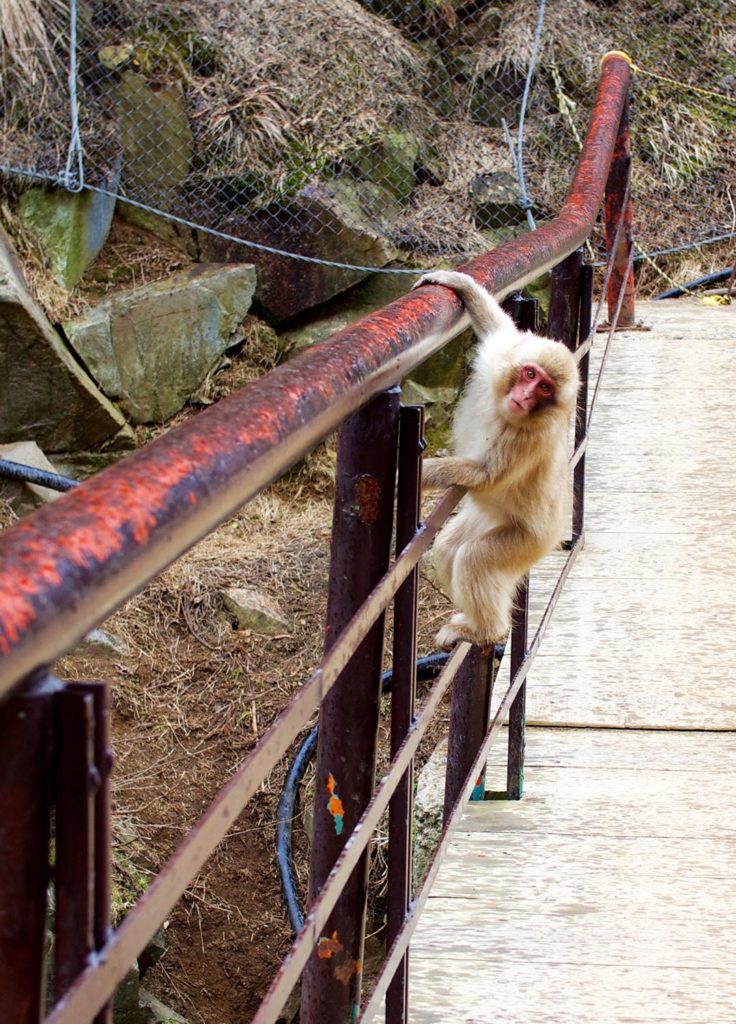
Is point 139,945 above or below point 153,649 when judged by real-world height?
above

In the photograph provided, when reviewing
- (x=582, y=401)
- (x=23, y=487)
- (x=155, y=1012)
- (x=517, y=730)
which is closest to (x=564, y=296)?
(x=582, y=401)

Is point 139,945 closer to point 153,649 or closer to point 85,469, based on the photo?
point 153,649

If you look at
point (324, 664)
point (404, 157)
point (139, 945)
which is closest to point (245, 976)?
point (324, 664)

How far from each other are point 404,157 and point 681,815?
6322 mm

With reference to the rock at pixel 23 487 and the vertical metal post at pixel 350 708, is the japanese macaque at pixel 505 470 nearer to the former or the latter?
the vertical metal post at pixel 350 708

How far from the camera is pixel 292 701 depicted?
39.1 inches

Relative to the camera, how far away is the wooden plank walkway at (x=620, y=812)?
2006 mm

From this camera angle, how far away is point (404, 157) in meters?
8.05

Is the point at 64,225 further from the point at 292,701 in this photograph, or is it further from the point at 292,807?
the point at 292,701

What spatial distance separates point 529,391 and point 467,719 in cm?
69

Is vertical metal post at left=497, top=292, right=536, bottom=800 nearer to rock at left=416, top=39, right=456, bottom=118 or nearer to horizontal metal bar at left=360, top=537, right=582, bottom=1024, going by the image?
horizontal metal bar at left=360, top=537, right=582, bottom=1024

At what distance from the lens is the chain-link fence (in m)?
7.57

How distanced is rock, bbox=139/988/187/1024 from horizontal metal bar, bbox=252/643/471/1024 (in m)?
3.13

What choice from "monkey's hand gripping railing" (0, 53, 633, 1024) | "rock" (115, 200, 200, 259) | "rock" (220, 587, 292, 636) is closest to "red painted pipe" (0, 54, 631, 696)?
"monkey's hand gripping railing" (0, 53, 633, 1024)
